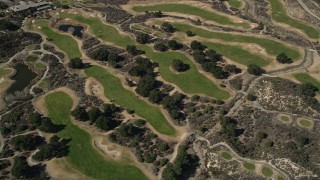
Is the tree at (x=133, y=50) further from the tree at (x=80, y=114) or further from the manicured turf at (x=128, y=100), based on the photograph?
the tree at (x=80, y=114)

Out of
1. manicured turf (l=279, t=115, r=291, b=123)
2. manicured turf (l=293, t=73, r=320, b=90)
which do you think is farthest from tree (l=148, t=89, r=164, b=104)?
manicured turf (l=293, t=73, r=320, b=90)

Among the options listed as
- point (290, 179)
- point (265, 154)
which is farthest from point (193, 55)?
point (290, 179)

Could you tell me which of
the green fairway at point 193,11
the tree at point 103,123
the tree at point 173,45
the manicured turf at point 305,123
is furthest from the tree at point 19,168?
the green fairway at point 193,11

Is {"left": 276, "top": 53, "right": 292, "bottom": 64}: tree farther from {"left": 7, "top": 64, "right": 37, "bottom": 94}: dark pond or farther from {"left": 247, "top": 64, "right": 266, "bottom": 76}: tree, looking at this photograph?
{"left": 7, "top": 64, "right": 37, "bottom": 94}: dark pond

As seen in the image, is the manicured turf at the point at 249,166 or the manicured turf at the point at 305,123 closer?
the manicured turf at the point at 249,166

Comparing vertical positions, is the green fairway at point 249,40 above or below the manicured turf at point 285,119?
above

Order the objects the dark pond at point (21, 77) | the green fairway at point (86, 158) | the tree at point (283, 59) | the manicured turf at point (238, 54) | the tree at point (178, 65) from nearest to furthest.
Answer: the green fairway at point (86, 158)
the dark pond at point (21, 77)
the tree at point (178, 65)
the tree at point (283, 59)
the manicured turf at point (238, 54)

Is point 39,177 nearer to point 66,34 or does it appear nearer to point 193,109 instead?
point 193,109
